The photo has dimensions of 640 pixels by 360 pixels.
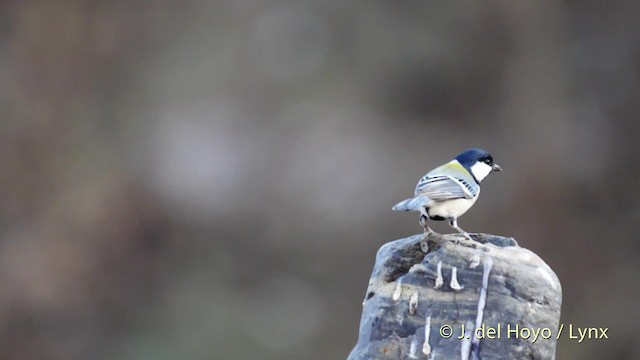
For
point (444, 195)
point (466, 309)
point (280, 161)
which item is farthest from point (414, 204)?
point (280, 161)

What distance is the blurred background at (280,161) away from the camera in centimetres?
791

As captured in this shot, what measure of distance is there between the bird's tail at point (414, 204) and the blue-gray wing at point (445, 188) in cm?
3

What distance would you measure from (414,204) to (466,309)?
0.37 metres

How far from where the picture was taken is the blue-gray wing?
3277 millimetres

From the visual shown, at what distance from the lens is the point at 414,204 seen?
3.19 metres

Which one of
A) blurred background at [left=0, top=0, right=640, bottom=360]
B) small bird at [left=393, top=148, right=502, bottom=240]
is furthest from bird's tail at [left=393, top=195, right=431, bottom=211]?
blurred background at [left=0, top=0, right=640, bottom=360]

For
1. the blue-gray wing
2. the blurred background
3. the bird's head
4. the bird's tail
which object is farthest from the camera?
the blurred background

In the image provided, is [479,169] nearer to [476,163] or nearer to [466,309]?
[476,163]

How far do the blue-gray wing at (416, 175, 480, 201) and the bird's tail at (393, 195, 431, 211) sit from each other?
3cm

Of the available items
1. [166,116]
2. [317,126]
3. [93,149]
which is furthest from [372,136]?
[93,149]

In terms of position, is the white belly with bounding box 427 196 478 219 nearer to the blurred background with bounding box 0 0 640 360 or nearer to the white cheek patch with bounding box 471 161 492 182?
the white cheek patch with bounding box 471 161 492 182

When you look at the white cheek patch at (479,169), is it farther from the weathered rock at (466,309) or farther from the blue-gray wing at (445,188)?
the weathered rock at (466,309)

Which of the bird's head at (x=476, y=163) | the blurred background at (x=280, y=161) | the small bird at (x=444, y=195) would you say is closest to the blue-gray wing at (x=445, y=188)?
the small bird at (x=444, y=195)

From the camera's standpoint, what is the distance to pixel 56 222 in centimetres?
805
